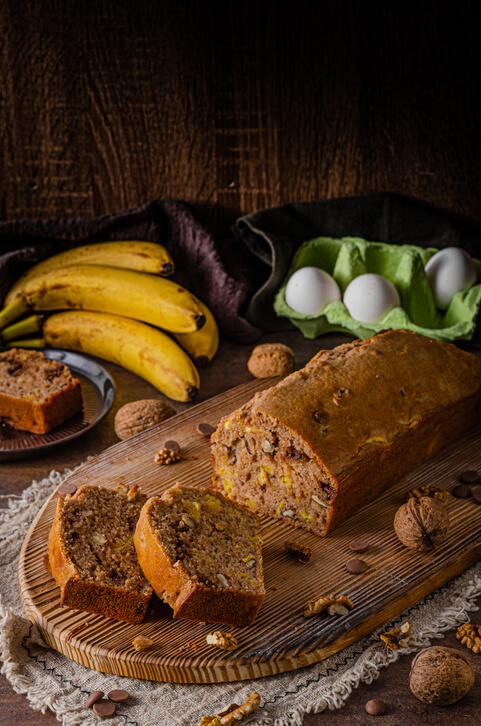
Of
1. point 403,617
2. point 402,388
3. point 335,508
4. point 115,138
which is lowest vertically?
point 403,617

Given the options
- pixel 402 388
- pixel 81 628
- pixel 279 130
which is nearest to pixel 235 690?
pixel 81 628

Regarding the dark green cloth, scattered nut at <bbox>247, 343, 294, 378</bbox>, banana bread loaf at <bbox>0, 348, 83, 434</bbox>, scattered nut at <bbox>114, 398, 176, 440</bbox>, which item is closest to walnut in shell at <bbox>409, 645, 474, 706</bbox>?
scattered nut at <bbox>114, 398, 176, 440</bbox>

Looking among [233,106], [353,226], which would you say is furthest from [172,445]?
[233,106]

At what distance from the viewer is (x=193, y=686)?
2088mm

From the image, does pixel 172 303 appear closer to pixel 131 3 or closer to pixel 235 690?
pixel 131 3

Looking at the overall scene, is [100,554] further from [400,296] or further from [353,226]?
[353,226]

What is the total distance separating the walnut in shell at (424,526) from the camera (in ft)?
8.07

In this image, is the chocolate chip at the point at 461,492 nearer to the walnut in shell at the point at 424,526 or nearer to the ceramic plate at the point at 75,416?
the walnut in shell at the point at 424,526

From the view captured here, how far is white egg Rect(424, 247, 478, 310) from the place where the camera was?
396 centimetres

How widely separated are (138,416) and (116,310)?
96cm

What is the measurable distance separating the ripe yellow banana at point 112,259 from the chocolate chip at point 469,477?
2.03 meters

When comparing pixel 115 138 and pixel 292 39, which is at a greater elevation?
pixel 292 39

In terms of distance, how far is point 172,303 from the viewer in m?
3.83

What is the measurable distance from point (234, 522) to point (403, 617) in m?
0.64
